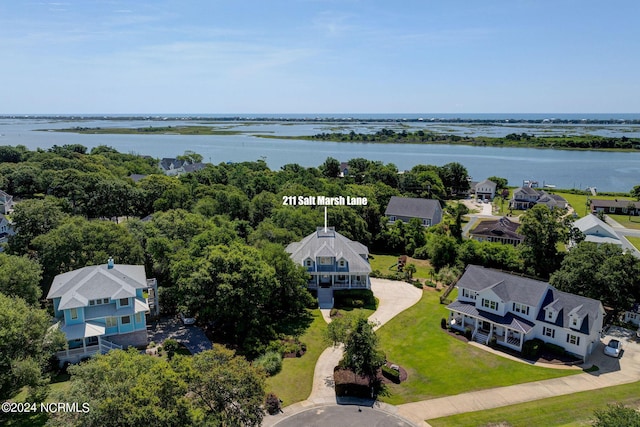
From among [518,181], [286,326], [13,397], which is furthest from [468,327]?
[518,181]

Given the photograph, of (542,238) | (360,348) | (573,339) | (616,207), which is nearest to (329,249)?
(360,348)

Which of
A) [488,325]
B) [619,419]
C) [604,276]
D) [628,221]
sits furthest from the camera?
[628,221]

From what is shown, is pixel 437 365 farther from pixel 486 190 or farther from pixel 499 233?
pixel 486 190

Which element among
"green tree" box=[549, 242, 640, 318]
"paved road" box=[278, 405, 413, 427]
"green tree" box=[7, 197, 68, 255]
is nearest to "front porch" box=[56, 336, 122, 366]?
"paved road" box=[278, 405, 413, 427]

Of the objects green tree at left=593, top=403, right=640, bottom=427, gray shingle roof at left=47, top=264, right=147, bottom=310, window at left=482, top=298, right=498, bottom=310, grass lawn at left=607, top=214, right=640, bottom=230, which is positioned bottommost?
grass lawn at left=607, top=214, right=640, bottom=230

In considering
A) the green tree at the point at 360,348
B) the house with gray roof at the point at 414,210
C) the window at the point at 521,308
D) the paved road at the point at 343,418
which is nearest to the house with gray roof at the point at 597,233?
the house with gray roof at the point at 414,210

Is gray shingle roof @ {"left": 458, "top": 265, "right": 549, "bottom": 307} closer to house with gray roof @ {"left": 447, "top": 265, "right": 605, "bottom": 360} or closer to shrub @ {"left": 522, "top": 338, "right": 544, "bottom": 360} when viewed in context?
house with gray roof @ {"left": 447, "top": 265, "right": 605, "bottom": 360}

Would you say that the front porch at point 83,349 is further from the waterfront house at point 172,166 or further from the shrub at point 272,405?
the waterfront house at point 172,166

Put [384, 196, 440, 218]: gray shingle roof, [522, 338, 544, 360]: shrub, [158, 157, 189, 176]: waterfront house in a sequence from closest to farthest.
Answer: [522, 338, 544, 360]: shrub → [384, 196, 440, 218]: gray shingle roof → [158, 157, 189, 176]: waterfront house
